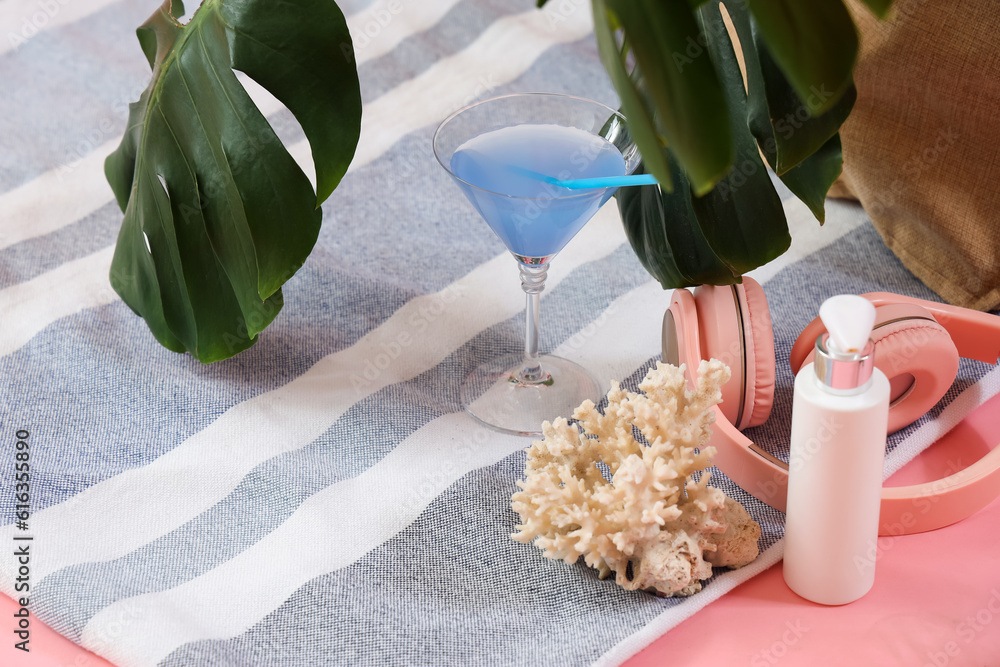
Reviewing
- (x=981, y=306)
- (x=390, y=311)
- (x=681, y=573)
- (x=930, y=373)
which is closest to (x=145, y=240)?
(x=390, y=311)

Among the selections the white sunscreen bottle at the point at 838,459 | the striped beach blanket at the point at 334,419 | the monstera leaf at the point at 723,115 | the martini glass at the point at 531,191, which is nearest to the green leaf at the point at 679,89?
the monstera leaf at the point at 723,115

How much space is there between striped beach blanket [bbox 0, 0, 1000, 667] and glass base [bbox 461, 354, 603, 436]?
22mm

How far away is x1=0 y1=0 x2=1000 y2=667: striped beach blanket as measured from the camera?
77 cm

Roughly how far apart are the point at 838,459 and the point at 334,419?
1.72 ft

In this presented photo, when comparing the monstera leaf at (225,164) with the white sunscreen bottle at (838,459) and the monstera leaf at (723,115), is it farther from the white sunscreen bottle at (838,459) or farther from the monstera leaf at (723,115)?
the white sunscreen bottle at (838,459)

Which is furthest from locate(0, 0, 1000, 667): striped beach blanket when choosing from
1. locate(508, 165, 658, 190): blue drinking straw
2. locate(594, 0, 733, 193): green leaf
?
locate(594, 0, 733, 193): green leaf

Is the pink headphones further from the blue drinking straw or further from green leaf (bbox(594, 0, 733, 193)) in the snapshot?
green leaf (bbox(594, 0, 733, 193))

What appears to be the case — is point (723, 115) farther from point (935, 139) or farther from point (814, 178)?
point (935, 139)

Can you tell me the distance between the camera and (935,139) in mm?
1098

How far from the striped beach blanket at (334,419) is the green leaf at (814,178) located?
254mm

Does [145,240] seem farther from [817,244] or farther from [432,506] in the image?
[817,244]

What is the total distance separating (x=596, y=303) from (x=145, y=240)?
534mm

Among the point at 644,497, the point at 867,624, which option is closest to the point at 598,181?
the point at 644,497

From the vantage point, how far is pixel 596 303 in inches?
45.6
